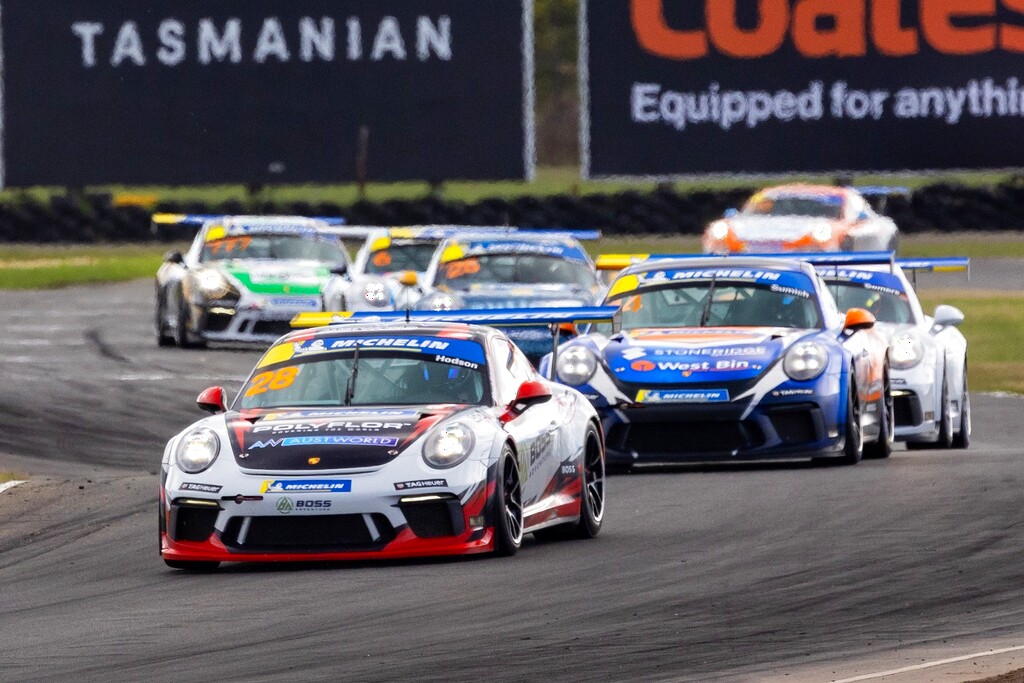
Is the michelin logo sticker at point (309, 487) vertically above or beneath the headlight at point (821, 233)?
beneath

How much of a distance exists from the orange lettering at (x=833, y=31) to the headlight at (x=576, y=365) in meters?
28.1

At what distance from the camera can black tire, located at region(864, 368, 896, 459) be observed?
45.2 ft

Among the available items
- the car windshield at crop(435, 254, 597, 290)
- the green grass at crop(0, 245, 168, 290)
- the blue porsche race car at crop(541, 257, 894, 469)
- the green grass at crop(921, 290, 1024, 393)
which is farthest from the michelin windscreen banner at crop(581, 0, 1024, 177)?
the blue porsche race car at crop(541, 257, 894, 469)

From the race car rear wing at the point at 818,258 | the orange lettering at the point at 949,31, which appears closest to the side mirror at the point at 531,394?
the race car rear wing at the point at 818,258

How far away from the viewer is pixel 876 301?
15.8 meters

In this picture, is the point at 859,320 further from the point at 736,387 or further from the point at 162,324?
the point at 162,324

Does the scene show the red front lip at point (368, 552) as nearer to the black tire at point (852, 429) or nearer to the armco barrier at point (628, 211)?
the black tire at point (852, 429)

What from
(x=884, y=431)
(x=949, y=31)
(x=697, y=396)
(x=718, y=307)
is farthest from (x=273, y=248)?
(x=949, y=31)

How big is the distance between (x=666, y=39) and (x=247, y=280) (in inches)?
731

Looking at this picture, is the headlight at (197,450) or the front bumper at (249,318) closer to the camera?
the headlight at (197,450)

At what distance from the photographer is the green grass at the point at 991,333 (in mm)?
21609

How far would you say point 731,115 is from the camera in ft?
133

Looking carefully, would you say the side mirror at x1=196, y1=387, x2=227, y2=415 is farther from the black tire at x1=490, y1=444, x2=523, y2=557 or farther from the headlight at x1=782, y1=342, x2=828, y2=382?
the headlight at x1=782, y1=342, x2=828, y2=382

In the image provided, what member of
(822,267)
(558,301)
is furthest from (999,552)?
(558,301)
